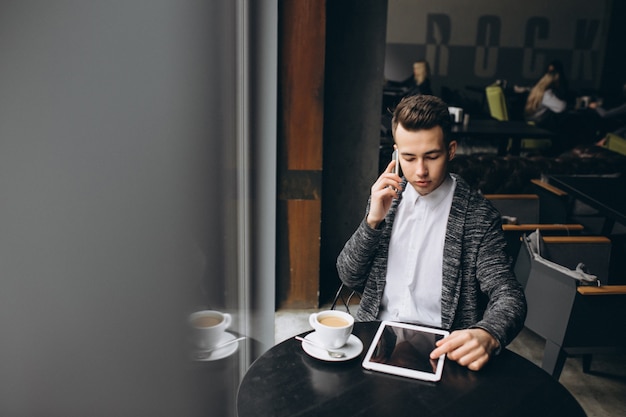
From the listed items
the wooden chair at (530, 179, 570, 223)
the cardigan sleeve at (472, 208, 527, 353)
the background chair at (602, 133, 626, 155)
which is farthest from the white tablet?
the background chair at (602, 133, 626, 155)

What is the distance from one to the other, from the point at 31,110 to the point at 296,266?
2675mm

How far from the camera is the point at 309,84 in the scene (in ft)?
9.48

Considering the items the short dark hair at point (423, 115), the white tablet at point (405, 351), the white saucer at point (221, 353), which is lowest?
the white saucer at point (221, 353)

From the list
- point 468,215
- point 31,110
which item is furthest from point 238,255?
point 31,110

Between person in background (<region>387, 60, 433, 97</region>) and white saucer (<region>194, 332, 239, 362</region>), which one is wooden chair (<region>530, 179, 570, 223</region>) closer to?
white saucer (<region>194, 332, 239, 362</region>)

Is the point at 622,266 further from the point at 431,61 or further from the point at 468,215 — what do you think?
the point at 431,61

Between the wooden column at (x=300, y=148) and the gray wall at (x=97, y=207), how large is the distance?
1767 mm

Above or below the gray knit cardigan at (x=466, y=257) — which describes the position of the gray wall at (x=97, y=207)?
above

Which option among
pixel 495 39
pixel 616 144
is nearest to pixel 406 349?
pixel 616 144

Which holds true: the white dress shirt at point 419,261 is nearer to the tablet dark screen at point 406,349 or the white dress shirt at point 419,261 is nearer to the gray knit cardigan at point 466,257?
the gray knit cardigan at point 466,257

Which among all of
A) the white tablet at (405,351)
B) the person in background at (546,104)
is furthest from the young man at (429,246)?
the person in background at (546,104)

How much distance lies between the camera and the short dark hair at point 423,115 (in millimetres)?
1474

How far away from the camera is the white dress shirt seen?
1.61 m

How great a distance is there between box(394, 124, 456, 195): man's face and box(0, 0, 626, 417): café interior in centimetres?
16
